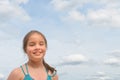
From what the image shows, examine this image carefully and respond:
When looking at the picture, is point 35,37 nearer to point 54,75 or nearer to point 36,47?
point 36,47

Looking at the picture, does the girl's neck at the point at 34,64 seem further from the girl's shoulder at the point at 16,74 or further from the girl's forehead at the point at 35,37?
the girl's forehead at the point at 35,37

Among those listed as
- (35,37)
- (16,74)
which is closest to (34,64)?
(16,74)

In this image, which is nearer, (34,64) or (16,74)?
(16,74)

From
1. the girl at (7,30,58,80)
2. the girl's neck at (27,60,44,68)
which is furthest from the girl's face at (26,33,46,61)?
the girl's neck at (27,60,44,68)

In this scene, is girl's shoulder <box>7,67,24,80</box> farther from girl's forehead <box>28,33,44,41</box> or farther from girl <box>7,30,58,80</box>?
girl's forehead <box>28,33,44,41</box>

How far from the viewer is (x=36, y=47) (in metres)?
9.71

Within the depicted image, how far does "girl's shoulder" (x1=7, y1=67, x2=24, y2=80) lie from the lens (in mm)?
9828

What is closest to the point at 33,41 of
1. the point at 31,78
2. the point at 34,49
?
A: the point at 34,49

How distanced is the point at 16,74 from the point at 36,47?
790 millimetres

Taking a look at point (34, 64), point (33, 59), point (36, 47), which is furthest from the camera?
point (34, 64)

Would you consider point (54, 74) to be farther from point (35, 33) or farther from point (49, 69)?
point (35, 33)

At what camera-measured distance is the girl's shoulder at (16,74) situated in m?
9.83

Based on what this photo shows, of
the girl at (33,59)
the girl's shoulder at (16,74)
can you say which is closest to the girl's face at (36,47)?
the girl at (33,59)

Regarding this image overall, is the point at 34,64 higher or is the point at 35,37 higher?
the point at 35,37
